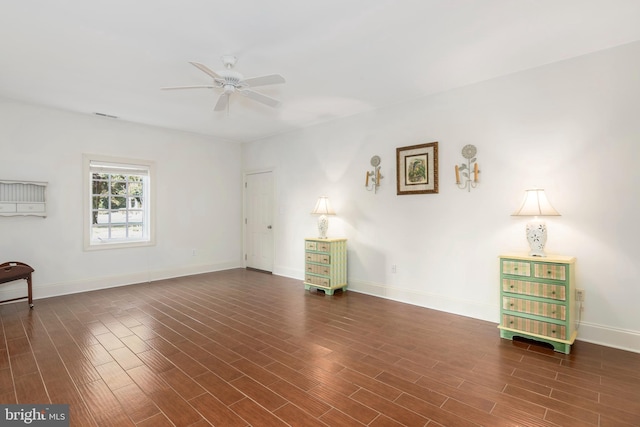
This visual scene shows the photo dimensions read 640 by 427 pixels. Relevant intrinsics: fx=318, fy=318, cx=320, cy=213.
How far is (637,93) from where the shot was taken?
108 inches

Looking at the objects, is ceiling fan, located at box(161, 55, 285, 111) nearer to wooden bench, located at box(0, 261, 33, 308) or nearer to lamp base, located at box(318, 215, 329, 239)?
lamp base, located at box(318, 215, 329, 239)

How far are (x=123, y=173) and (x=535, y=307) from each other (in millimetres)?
5898

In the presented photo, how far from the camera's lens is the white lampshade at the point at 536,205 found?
2939 millimetres

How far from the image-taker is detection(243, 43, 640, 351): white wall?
282 centimetres

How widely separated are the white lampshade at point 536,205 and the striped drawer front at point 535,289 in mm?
643

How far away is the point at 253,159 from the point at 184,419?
17.0 feet

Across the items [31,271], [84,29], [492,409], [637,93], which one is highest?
[84,29]

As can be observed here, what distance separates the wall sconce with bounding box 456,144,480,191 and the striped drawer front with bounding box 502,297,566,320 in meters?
1.31

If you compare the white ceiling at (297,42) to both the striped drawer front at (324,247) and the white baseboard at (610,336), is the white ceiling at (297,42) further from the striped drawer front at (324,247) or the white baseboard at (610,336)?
the white baseboard at (610,336)

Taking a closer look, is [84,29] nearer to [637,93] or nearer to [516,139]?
[516,139]

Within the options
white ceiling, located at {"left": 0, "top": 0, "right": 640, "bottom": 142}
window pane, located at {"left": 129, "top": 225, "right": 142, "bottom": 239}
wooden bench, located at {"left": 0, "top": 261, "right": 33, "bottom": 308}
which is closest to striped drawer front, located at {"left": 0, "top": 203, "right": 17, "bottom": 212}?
wooden bench, located at {"left": 0, "top": 261, "right": 33, "bottom": 308}

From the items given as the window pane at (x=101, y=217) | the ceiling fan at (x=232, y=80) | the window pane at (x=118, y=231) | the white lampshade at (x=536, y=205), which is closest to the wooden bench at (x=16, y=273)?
the window pane at (x=101, y=217)

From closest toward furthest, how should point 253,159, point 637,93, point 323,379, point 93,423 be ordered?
point 93,423 < point 323,379 < point 637,93 < point 253,159

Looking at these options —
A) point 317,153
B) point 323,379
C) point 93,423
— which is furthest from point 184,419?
point 317,153
